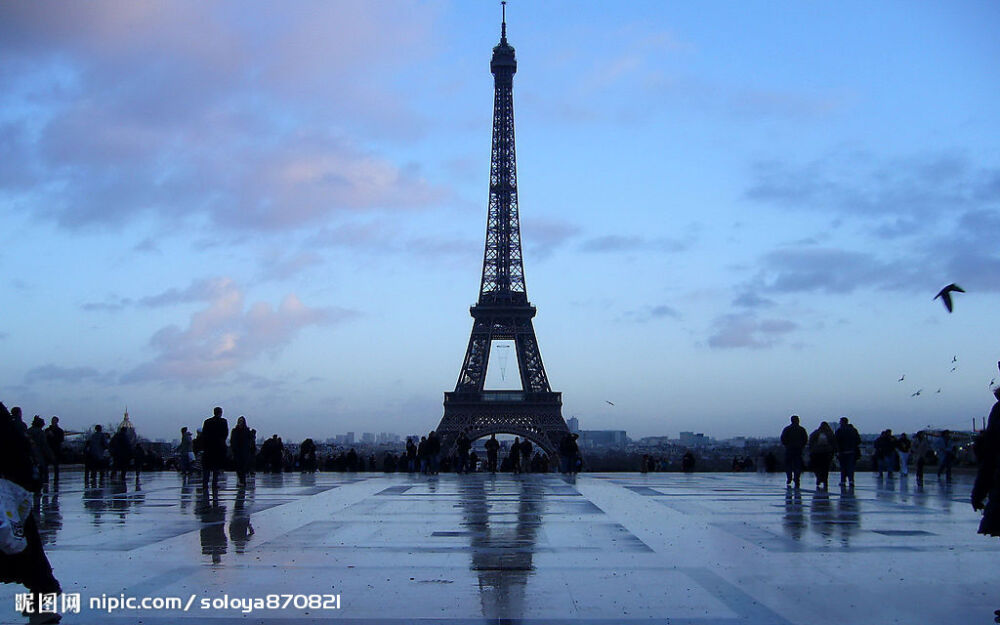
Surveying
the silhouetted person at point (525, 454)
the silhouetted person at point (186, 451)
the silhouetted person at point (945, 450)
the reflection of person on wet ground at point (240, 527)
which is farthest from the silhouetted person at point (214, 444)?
the silhouetted person at point (945, 450)

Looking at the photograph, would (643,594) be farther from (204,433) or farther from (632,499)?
(204,433)

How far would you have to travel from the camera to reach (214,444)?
1941cm

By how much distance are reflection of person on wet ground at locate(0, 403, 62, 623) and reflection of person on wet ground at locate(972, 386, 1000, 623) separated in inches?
255

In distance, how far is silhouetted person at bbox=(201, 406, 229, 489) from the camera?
19203mm

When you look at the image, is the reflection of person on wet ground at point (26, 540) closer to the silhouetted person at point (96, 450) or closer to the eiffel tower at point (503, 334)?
Result: the silhouetted person at point (96, 450)

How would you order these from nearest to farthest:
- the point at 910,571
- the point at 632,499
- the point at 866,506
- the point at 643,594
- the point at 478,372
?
the point at 643,594 < the point at 910,571 < the point at 866,506 < the point at 632,499 < the point at 478,372

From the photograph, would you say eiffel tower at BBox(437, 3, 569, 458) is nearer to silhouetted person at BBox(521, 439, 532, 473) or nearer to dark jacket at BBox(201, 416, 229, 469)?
silhouetted person at BBox(521, 439, 532, 473)

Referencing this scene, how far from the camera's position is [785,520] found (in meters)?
13.0

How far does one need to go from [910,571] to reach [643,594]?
2.73 m

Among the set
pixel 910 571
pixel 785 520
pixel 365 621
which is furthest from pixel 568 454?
pixel 365 621

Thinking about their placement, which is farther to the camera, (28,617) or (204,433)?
(204,433)

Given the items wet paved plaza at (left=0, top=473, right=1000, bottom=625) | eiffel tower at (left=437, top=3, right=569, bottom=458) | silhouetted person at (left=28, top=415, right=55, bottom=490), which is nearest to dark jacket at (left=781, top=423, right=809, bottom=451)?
wet paved plaza at (left=0, top=473, right=1000, bottom=625)

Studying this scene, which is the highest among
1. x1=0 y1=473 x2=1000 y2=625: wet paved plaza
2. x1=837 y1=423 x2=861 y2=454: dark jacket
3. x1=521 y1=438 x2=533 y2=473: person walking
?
x1=837 y1=423 x2=861 y2=454: dark jacket

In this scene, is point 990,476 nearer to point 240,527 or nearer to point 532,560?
point 532,560
